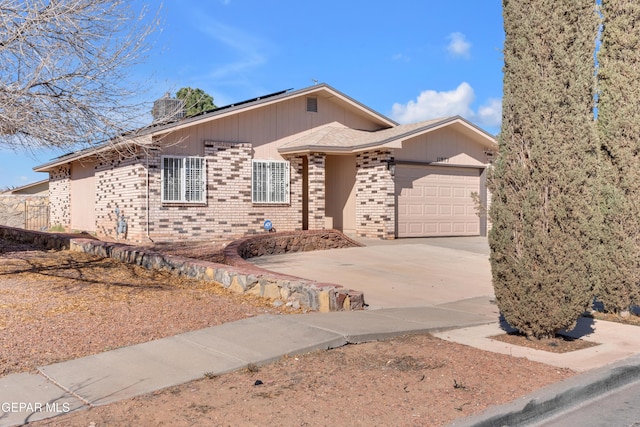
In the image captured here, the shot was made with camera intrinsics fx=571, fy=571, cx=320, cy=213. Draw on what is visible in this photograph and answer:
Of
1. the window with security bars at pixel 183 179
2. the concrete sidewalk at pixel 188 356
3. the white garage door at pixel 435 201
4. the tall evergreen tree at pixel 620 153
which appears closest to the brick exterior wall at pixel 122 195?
the window with security bars at pixel 183 179

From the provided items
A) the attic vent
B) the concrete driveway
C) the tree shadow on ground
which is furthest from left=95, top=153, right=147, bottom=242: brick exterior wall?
the attic vent

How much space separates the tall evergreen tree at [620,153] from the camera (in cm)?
793

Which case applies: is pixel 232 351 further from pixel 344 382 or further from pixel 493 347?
pixel 493 347

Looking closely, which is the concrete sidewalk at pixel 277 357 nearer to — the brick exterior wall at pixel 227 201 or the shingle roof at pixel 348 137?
the brick exterior wall at pixel 227 201

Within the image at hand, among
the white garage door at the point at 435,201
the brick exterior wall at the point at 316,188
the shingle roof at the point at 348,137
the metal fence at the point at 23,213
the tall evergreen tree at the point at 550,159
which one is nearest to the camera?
the tall evergreen tree at the point at 550,159

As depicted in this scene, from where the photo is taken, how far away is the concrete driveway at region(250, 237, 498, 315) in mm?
9023

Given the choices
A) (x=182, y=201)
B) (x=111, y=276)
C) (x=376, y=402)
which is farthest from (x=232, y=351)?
(x=182, y=201)

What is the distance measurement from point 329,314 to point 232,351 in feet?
6.30

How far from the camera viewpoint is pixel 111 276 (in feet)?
31.4

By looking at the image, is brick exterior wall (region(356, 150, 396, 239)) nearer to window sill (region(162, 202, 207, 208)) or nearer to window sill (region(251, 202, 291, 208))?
window sill (region(251, 202, 291, 208))

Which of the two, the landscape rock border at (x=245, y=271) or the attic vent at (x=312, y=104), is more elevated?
the attic vent at (x=312, y=104)

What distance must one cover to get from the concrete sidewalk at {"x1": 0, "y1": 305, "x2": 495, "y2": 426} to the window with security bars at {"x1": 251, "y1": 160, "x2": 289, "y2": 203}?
35.7 feet

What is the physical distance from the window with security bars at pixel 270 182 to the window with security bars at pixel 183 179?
1.72 meters

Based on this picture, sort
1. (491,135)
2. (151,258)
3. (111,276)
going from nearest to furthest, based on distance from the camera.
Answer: (111,276), (151,258), (491,135)
